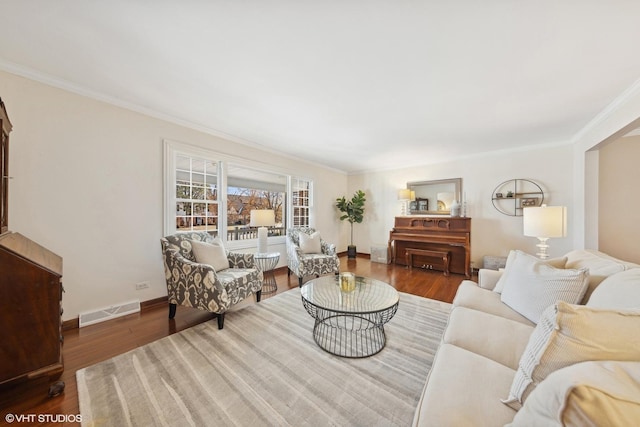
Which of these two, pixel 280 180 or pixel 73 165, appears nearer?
pixel 73 165

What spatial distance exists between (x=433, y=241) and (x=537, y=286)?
287 centimetres

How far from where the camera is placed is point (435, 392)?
0.88 m

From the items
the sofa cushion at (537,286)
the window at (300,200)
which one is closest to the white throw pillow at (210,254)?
the window at (300,200)

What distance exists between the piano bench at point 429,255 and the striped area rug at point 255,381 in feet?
7.82

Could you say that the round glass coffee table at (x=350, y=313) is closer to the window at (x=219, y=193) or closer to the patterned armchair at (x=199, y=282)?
the patterned armchair at (x=199, y=282)

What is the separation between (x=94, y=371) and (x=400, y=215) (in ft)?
17.1

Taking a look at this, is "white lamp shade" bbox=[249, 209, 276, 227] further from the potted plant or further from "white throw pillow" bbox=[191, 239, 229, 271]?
the potted plant

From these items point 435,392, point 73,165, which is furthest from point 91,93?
point 435,392

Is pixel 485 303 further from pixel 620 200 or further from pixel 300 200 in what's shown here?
pixel 300 200

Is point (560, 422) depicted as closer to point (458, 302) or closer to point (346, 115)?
point (458, 302)

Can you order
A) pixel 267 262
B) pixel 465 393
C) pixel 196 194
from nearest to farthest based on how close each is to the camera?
pixel 465 393, pixel 267 262, pixel 196 194

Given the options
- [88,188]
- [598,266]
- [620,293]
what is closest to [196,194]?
[88,188]

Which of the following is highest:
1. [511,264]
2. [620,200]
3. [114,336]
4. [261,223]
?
[620,200]

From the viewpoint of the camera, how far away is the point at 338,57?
175cm
